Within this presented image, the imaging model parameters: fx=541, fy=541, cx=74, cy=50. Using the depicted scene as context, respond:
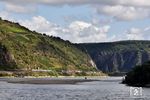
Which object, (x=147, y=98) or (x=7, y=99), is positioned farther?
(x=147, y=98)

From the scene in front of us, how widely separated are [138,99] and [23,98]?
1272 inches

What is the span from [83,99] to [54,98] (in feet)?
28.4

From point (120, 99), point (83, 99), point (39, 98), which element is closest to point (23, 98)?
point (39, 98)

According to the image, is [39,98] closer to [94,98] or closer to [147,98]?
[94,98]

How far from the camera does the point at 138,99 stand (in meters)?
151

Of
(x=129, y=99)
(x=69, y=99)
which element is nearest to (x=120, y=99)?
(x=129, y=99)

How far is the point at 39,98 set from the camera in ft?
505

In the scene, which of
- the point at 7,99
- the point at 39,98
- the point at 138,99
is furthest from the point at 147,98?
the point at 7,99

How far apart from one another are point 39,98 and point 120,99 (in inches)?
908

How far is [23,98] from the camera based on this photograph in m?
153

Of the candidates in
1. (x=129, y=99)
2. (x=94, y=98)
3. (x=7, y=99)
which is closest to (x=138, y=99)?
(x=129, y=99)

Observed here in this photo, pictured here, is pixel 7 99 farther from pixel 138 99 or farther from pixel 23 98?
pixel 138 99

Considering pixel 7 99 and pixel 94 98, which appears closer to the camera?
pixel 7 99

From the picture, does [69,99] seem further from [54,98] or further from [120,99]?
A: [120,99]
